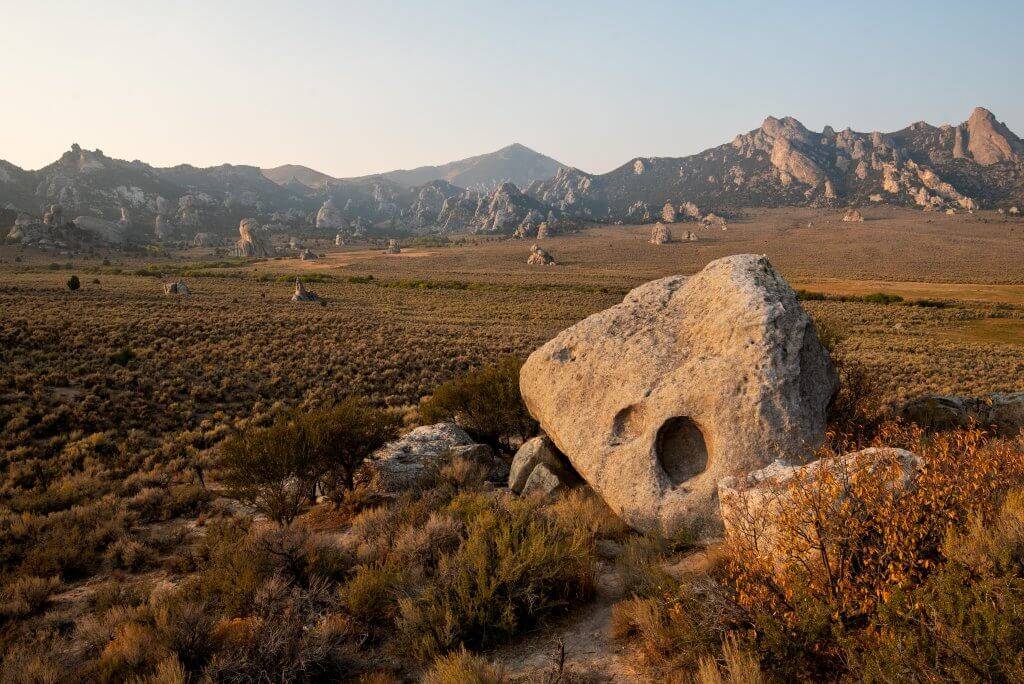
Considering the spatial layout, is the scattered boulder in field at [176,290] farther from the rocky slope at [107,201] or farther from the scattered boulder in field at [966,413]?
the rocky slope at [107,201]

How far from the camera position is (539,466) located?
8.88m

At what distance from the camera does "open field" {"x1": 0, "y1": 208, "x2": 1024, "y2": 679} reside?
27.6ft

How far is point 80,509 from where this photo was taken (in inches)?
374

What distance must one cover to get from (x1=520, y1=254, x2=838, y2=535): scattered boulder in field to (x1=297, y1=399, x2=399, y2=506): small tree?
12.2 ft

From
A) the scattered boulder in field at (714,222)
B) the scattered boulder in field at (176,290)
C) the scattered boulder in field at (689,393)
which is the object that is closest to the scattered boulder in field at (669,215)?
the scattered boulder in field at (714,222)

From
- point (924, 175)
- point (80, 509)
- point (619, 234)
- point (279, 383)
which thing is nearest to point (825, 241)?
point (619, 234)

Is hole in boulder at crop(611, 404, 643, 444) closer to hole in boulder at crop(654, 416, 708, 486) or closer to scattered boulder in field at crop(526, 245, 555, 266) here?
hole in boulder at crop(654, 416, 708, 486)

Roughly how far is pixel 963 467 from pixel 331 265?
111640mm

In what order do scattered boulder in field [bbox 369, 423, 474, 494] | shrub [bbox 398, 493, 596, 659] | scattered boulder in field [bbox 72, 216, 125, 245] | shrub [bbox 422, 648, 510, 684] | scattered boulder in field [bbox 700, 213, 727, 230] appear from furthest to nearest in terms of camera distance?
1. scattered boulder in field [bbox 700, 213, 727, 230]
2. scattered boulder in field [bbox 72, 216, 125, 245]
3. scattered boulder in field [bbox 369, 423, 474, 494]
4. shrub [bbox 398, 493, 596, 659]
5. shrub [bbox 422, 648, 510, 684]

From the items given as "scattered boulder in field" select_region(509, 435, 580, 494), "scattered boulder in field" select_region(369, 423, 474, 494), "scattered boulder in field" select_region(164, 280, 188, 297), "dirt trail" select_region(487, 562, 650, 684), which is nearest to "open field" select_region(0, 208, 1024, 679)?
"dirt trail" select_region(487, 562, 650, 684)

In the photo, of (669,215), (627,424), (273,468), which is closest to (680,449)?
(627,424)

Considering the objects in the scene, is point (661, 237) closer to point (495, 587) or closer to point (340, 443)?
point (340, 443)

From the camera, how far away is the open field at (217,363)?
8414 mm

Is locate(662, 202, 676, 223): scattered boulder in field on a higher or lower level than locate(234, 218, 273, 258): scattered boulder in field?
higher
